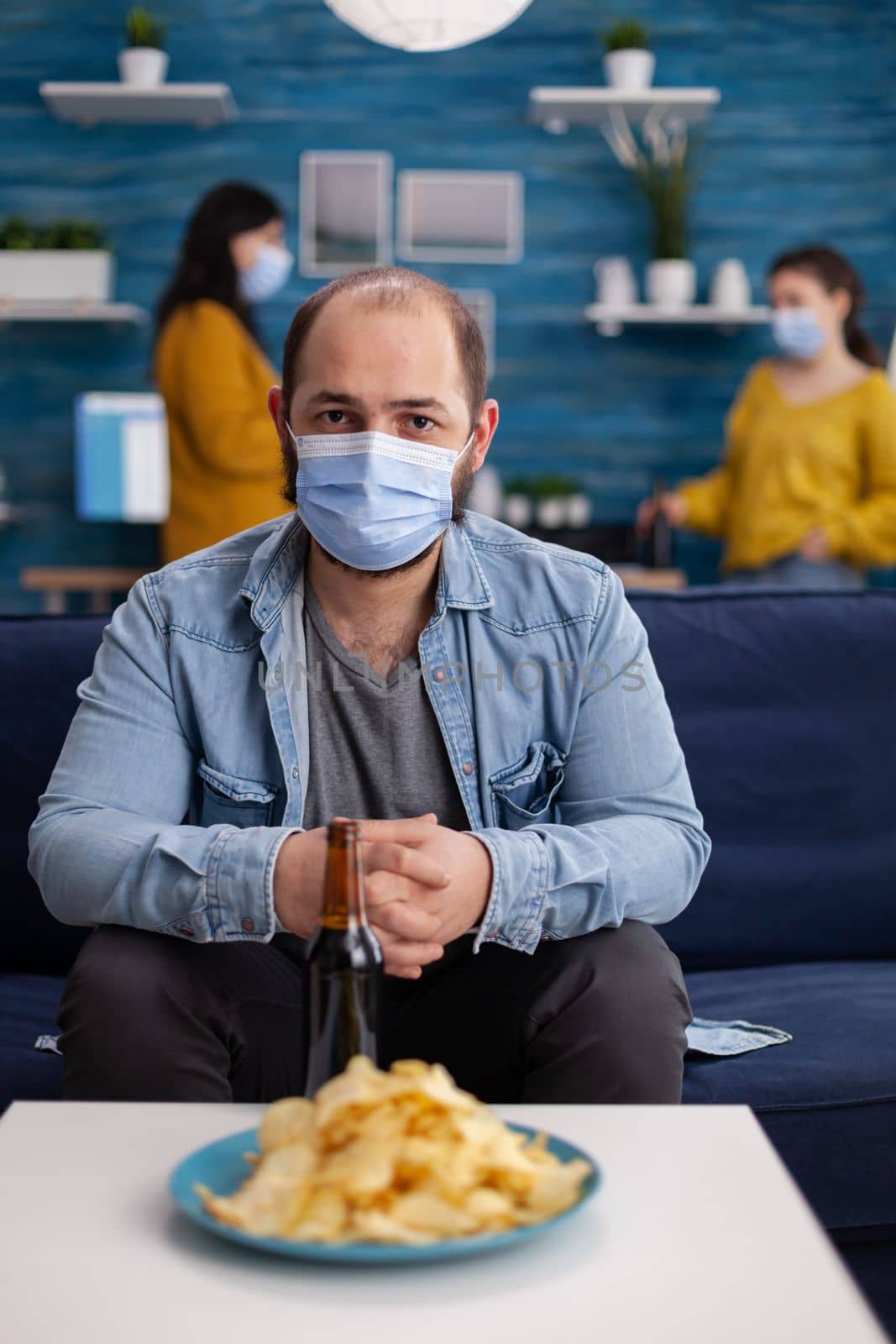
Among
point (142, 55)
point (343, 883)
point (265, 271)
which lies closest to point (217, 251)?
point (265, 271)

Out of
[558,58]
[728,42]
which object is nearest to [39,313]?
[558,58]

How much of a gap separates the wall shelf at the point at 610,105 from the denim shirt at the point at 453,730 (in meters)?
3.40

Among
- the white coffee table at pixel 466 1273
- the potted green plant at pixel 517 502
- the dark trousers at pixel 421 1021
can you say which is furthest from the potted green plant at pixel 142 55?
the white coffee table at pixel 466 1273

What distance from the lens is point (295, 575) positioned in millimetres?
1579

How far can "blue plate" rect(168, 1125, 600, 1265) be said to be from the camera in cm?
75

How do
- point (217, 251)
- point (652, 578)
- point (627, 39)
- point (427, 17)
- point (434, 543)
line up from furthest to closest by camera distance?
point (627, 39), point (652, 578), point (217, 251), point (427, 17), point (434, 543)

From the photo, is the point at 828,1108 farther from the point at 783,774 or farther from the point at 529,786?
the point at 783,774

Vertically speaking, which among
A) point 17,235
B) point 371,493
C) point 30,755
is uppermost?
point 17,235

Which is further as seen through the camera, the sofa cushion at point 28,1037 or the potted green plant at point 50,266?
the potted green plant at point 50,266

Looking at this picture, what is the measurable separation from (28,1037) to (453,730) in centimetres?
58

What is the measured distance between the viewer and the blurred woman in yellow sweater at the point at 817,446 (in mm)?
3830

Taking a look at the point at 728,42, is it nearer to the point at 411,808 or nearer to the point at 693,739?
the point at 693,739

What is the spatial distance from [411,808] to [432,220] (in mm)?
3780

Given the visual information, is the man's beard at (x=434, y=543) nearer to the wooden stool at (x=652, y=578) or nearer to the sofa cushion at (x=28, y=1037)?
the sofa cushion at (x=28, y=1037)
